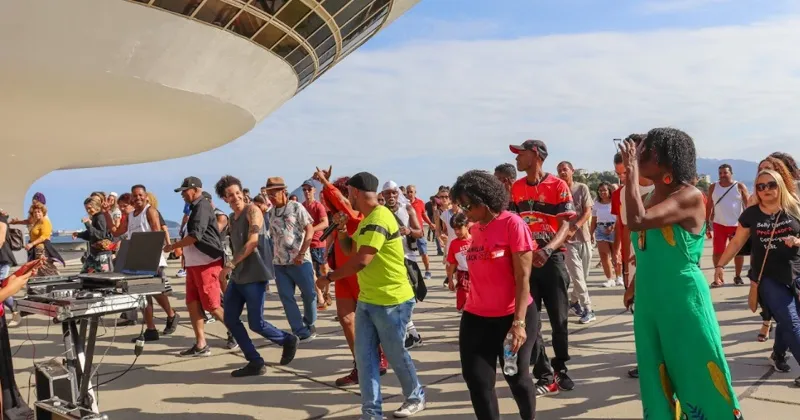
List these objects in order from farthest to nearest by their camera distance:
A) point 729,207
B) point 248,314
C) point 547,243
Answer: point 729,207 < point 248,314 < point 547,243

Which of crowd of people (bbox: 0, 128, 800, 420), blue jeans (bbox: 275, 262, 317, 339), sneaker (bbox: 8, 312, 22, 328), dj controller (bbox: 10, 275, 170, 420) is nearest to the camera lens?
crowd of people (bbox: 0, 128, 800, 420)

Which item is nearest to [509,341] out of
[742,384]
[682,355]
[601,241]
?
[682,355]

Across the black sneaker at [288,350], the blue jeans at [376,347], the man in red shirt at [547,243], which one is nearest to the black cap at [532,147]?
the man in red shirt at [547,243]

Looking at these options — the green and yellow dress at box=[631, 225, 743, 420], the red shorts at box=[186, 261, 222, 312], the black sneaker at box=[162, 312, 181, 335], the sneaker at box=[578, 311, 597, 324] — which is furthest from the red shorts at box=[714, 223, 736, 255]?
the black sneaker at box=[162, 312, 181, 335]

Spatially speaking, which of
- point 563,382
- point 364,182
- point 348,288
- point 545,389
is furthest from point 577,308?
point 364,182

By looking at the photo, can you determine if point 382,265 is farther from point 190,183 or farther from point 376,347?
point 190,183

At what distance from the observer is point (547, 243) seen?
14.5 feet

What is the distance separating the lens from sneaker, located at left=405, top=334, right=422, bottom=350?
6066 millimetres

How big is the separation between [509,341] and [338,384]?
7.27 feet

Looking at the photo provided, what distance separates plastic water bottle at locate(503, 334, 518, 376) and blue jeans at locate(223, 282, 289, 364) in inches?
116

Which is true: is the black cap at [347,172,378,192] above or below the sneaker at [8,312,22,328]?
above

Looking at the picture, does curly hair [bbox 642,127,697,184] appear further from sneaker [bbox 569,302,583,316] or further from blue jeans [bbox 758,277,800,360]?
sneaker [bbox 569,302,583,316]

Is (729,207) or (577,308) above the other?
(729,207)

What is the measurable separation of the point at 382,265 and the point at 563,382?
1.73 m
